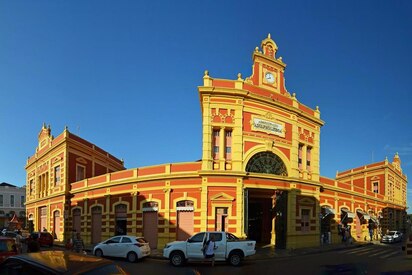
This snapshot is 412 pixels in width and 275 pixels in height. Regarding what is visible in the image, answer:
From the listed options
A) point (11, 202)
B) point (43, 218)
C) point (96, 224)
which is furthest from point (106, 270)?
point (11, 202)

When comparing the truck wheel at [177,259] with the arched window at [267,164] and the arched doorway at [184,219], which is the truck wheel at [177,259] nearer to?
the arched doorway at [184,219]

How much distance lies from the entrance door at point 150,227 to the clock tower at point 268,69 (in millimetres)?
12593

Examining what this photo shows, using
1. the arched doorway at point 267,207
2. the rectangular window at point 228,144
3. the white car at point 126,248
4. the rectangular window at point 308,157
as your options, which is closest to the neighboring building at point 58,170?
the white car at point 126,248

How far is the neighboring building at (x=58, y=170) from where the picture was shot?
118 ft

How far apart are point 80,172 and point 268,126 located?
22367mm

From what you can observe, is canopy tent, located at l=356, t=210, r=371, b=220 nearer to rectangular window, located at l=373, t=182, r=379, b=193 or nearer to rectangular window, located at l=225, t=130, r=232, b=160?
rectangular window, located at l=373, t=182, r=379, b=193

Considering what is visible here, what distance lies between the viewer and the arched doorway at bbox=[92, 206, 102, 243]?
3111cm

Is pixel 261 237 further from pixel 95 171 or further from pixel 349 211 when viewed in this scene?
pixel 95 171

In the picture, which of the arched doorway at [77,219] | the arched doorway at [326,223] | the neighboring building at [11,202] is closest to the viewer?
the arched doorway at [326,223]

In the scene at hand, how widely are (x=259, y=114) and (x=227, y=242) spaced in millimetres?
11625

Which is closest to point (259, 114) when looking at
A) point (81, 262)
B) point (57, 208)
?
point (81, 262)

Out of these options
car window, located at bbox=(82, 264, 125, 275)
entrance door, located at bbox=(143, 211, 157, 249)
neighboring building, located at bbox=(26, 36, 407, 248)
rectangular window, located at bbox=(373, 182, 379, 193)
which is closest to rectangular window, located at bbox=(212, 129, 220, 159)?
neighboring building, located at bbox=(26, 36, 407, 248)

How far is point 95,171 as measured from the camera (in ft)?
131

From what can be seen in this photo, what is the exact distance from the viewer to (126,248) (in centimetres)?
1920
